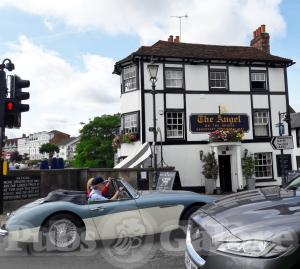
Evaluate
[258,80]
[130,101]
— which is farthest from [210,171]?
[258,80]

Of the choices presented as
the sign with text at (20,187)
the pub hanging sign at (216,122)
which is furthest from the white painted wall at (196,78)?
the sign with text at (20,187)

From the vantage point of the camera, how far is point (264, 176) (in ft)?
77.6

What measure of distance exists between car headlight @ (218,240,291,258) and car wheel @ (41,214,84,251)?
4.42m

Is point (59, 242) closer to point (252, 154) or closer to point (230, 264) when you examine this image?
point (230, 264)

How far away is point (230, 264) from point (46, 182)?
41.0ft

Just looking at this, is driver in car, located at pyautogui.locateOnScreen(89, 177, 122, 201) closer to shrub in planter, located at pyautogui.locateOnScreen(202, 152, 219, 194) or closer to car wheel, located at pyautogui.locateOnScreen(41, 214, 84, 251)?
car wheel, located at pyautogui.locateOnScreen(41, 214, 84, 251)

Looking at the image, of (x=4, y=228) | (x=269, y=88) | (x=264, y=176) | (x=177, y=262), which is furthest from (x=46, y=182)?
(x=269, y=88)

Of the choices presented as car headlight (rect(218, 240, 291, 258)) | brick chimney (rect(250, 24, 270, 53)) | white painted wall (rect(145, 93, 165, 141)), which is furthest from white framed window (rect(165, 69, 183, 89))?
car headlight (rect(218, 240, 291, 258))

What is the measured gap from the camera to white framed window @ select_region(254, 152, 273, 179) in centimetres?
2356

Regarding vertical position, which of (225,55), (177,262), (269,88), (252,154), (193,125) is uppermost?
(225,55)

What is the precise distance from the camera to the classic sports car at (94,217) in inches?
273

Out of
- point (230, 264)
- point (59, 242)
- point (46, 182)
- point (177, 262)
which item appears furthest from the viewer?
point (46, 182)

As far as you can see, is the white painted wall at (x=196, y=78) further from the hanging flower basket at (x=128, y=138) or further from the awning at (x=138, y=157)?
the awning at (x=138, y=157)

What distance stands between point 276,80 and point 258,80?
46.4 inches
